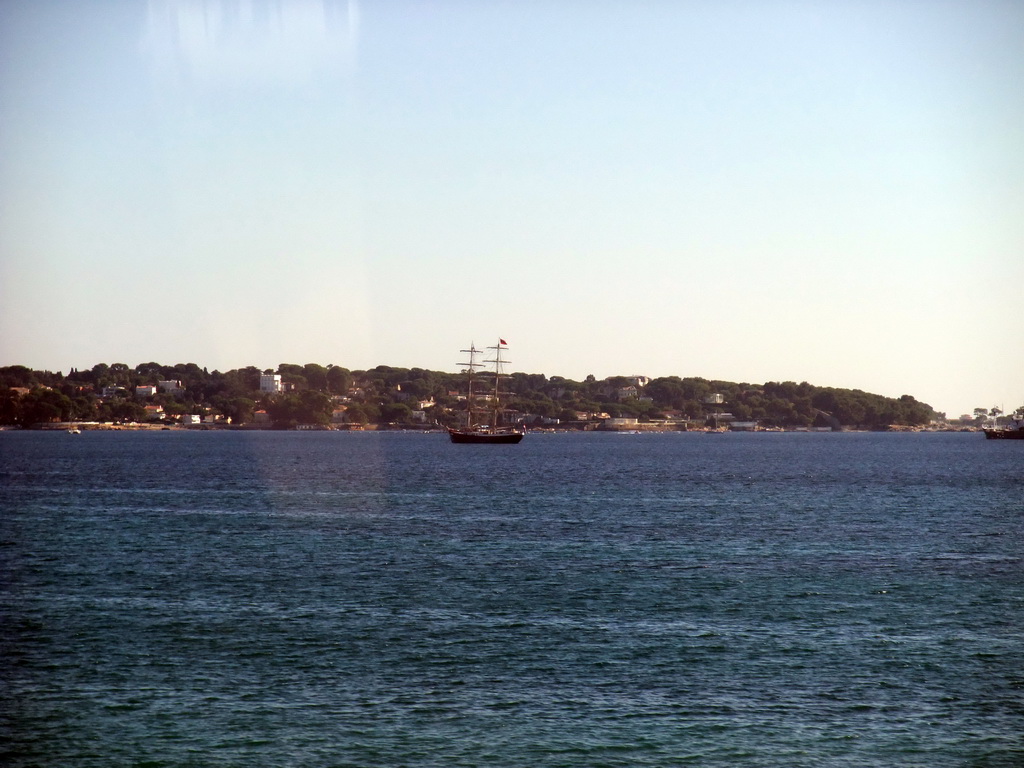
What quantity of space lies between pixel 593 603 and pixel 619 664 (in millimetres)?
9313

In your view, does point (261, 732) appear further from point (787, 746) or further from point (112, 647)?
point (787, 746)

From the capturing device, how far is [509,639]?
35.5 m

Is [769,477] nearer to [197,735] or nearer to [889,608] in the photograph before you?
[889,608]

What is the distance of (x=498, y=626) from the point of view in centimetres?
3738

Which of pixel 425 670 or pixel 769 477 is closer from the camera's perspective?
pixel 425 670

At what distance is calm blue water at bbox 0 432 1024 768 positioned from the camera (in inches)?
1029

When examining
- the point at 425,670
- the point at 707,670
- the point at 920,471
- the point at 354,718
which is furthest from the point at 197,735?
the point at 920,471

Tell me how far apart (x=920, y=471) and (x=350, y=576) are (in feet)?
357

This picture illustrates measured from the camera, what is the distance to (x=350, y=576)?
4822 centimetres

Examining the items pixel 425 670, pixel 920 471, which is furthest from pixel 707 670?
pixel 920 471

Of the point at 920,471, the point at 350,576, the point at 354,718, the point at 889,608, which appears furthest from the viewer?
the point at 920,471

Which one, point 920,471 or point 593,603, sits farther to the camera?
point 920,471

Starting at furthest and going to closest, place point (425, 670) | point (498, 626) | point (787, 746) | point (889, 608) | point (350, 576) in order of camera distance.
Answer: point (350, 576) → point (889, 608) → point (498, 626) → point (425, 670) → point (787, 746)

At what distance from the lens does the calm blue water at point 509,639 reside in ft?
85.7
